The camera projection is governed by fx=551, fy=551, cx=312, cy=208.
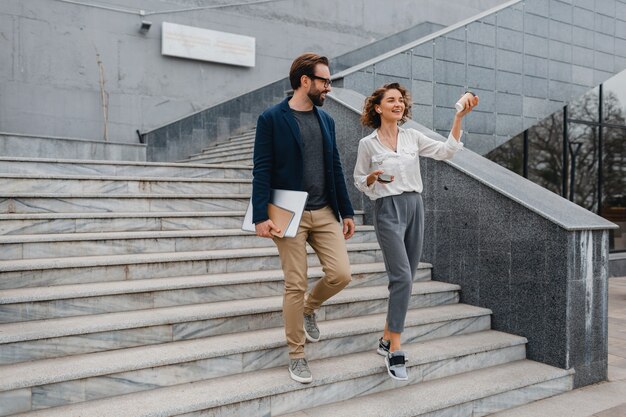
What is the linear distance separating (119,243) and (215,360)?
5.32 ft

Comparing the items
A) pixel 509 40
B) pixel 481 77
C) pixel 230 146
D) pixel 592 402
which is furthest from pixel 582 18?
pixel 592 402

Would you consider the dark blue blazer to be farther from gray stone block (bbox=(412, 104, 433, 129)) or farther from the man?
gray stone block (bbox=(412, 104, 433, 129))

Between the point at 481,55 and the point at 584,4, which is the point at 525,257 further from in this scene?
the point at 584,4

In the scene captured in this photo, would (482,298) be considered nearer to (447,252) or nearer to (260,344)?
(447,252)

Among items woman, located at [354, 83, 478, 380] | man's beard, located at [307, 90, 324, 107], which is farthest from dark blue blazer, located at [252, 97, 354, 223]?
woman, located at [354, 83, 478, 380]

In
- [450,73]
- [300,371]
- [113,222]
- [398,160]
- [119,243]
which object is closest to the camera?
[300,371]

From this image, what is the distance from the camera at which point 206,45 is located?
11.6m

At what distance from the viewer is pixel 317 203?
334cm

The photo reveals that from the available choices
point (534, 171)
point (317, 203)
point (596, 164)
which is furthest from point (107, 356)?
point (596, 164)

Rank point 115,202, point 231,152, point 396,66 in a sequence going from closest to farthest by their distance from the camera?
point 115,202, point 396,66, point 231,152

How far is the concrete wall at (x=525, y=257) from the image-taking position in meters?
4.12

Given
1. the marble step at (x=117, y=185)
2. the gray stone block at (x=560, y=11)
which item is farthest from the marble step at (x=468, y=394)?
the gray stone block at (x=560, y=11)

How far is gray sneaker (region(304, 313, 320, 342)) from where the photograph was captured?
3.68 meters

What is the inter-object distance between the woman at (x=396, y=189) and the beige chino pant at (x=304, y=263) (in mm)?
352
